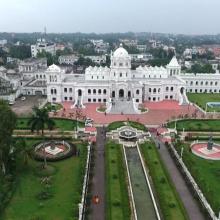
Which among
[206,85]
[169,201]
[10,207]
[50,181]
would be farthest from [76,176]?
[206,85]

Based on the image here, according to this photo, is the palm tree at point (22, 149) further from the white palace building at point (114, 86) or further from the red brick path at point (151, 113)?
the white palace building at point (114, 86)

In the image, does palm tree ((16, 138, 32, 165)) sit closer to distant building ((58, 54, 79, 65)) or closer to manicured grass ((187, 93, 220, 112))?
manicured grass ((187, 93, 220, 112))

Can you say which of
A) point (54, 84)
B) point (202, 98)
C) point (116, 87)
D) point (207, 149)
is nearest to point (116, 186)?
point (207, 149)

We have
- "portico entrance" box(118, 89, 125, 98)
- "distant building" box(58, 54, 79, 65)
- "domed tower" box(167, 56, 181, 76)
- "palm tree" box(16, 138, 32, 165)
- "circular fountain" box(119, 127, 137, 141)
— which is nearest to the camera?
"palm tree" box(16, 138, 32, 165)

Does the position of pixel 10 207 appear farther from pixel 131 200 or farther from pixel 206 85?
pixel 206 85

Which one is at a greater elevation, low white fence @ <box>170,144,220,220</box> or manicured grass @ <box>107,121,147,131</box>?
manicured grass @ <box>107,121,147,131</box>

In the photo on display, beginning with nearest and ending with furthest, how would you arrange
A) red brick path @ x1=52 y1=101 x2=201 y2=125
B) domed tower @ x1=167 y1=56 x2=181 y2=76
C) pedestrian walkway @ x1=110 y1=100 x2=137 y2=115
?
red brick path @ x1=52 y1=101 x2=201 y2=125, pedestrian walkway @ x1=110 y1=100 x2=137 y2=115, domed tower @ x1=167 y1=56 x2=181 y2=76

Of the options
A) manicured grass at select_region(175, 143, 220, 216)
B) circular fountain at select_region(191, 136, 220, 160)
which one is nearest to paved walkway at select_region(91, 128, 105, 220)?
manicured grass at select_region(175, 143, 220, 216)
